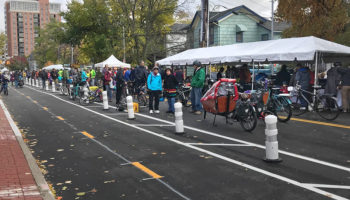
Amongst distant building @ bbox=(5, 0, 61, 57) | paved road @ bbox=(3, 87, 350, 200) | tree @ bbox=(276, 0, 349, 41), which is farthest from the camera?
distant building @ bbox=(5, 0, 61, 57)

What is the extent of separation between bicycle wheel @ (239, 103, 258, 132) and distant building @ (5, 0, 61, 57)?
19482cm

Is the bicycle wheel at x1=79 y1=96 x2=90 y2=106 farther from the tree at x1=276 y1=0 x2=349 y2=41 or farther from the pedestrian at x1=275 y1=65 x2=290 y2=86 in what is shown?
the tree at x1=276 y1=0 x2=349 y2=41

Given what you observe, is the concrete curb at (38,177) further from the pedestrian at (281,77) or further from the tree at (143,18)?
the tree at (143,18)

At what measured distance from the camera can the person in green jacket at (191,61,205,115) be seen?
13.8m

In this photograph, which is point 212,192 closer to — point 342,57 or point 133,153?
point 133,153

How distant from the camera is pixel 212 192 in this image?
17.2 ft

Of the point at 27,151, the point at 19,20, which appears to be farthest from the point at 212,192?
the point at 19,20

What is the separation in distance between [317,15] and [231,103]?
13604 millimetres

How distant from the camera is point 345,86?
518 inches

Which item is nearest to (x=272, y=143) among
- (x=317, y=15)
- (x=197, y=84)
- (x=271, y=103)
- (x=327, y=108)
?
(x=271, y=103)

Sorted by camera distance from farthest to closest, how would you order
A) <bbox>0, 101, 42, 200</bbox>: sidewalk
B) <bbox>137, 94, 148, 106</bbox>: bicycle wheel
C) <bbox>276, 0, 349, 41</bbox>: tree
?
<bbox>276, 0, 349, 41</bbox>: tree < <bbox>137, 94, 148, 106</bbox>: bicycle wheel < <bbox>0, 101, 42, 200</bbox>: sidewalk

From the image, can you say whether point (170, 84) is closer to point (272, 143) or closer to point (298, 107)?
point (298, 107)

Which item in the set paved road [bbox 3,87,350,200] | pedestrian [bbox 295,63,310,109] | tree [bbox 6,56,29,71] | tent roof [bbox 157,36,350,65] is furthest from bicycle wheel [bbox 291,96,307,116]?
tree [bbox 6,56,29,71]

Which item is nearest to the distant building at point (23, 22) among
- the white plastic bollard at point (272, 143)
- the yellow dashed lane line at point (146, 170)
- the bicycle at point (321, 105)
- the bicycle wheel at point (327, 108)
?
the bicycle at point (321, 105)
